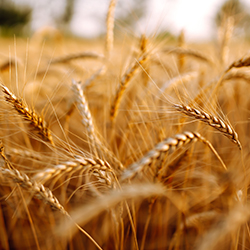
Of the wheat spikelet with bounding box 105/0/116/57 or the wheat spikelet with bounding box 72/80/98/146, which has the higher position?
the wheat spikelet with bounding box 105/0/116/57

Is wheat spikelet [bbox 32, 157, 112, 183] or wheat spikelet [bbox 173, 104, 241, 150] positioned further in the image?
wheat spikelet [bbox 173, 104, 241, 150]

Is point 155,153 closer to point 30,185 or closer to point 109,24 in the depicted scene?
point 30,185

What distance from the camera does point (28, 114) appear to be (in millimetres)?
655

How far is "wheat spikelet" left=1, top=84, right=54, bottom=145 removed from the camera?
59cm

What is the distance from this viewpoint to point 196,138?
25.2 inches

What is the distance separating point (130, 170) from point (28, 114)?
0.34 meters

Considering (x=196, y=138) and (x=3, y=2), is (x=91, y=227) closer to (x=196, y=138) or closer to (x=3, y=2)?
(x=196, y=138)

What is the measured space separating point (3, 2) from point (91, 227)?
1612 cm

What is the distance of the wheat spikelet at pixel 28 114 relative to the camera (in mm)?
592

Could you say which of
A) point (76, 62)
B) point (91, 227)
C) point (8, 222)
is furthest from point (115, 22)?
point (8, 222)

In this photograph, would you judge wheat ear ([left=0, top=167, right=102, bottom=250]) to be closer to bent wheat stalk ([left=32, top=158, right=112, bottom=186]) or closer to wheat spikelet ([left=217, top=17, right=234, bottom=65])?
bent wheat stalk ([left=32, top=158, right=112, bottom=186])

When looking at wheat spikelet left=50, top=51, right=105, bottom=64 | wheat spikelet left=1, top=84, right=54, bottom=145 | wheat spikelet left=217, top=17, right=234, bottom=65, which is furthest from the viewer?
wheat spikelet left=217, top=17, right=234, bottom=65

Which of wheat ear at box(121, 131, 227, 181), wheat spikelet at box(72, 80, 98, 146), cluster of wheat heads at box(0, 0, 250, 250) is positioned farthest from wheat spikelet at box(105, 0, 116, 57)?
wheat ear at box(121, 131, 227, 181)

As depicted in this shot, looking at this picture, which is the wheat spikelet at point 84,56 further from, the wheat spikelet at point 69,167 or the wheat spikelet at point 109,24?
the wheat spikelet at point 69,167
